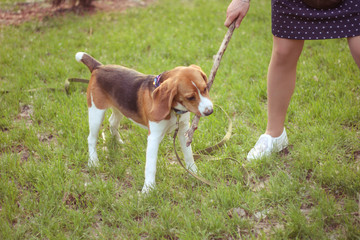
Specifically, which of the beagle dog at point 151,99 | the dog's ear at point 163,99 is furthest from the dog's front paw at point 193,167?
the dog's ear at point 163,99

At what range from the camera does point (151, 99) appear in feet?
9.90

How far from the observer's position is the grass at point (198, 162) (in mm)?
2799

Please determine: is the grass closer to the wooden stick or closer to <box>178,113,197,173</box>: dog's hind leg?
<box>178,113,197,173</box>: dog's hind leg

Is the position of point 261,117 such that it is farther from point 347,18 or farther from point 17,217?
point 17,217

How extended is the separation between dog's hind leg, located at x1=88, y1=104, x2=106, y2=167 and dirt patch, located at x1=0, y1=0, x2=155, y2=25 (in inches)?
215

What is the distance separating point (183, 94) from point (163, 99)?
0.60ft

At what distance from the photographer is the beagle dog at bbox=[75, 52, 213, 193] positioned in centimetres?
272

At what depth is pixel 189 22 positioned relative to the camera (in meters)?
7.32

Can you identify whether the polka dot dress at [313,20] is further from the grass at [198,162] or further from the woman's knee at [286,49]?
the grass at [198,162]

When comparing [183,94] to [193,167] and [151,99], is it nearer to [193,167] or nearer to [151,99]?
[151,99]

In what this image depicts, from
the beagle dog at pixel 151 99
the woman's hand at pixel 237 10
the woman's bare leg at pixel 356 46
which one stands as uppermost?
the woman's hand at pixel 237 10

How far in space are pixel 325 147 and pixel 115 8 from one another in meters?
6.90

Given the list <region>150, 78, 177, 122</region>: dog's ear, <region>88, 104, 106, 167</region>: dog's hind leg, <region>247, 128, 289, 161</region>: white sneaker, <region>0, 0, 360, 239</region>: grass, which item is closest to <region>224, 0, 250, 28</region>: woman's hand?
<region>150, 78, 177, 122</region>: dog's ear

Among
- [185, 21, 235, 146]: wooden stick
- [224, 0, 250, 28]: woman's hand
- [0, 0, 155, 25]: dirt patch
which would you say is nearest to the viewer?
[185, 21, 235, 146]: wooden stick
